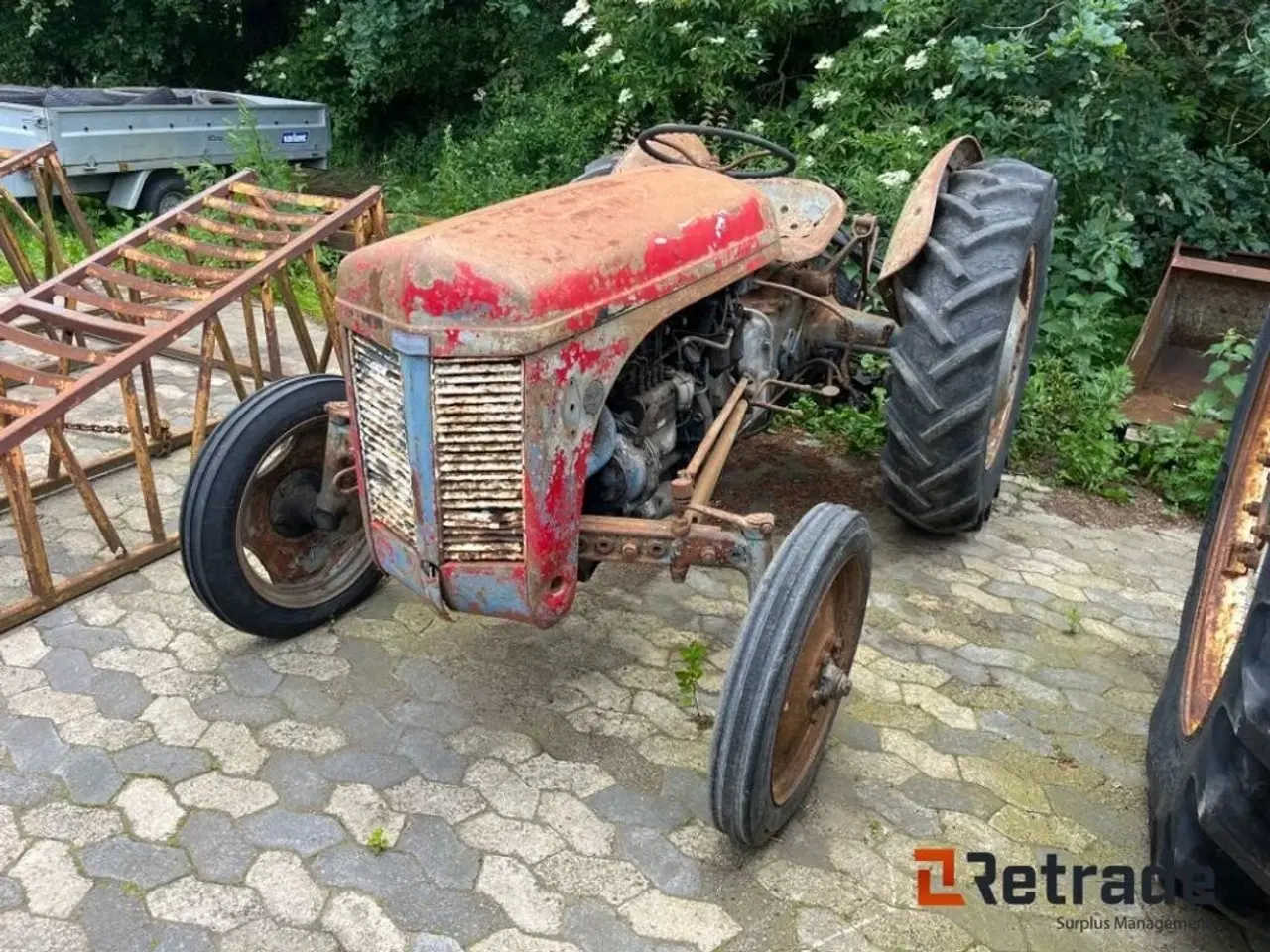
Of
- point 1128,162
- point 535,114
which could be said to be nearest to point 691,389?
point 1128,162

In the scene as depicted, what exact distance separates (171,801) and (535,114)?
6985 mm

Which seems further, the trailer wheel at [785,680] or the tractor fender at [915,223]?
the tractor fender at [915,223]

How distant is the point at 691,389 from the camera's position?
279cm

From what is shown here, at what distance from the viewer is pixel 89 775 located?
2.51m

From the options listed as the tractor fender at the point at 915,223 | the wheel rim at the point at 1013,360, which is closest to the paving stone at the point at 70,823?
the tractor fender at the point at 915,223

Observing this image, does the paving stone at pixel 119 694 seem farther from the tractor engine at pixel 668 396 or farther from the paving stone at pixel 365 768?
the tractor engine at pixel 668 396

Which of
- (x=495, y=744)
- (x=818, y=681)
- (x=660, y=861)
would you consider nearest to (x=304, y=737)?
(x=495, y=744)

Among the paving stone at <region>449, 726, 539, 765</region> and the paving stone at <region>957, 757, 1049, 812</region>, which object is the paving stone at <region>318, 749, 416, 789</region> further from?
the paving stone at <region>957, 757, 1049, 812</region>

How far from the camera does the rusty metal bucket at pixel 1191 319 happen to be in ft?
16.4

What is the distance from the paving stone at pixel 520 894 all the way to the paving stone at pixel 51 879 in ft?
2.67

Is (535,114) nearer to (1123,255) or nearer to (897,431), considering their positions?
(1123,255)

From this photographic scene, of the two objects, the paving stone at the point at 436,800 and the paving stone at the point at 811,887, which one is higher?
the paving stone at the point at 436,800

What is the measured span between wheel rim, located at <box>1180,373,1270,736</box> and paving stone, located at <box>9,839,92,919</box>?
236 centimetres

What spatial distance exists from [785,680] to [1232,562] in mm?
1261
